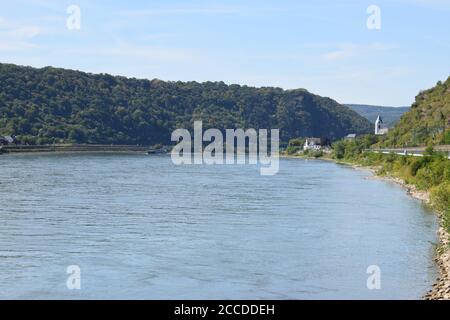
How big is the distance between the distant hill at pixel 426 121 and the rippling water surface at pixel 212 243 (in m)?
47.5

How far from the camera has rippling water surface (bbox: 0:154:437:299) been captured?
19359mm

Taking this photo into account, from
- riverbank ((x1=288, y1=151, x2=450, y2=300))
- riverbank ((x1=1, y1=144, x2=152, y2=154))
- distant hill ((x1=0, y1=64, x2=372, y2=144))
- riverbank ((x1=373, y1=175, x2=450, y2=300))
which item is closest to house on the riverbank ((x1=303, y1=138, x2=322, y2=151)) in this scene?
distant hill ((x1=0, y1=64, x2=372, y2=144))

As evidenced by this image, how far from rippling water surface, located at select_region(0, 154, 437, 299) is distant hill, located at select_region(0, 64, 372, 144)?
8855 centimetres

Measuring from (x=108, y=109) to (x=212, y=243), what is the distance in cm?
13827

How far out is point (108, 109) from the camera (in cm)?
16125

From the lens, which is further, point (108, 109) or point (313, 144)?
point (108, 109)

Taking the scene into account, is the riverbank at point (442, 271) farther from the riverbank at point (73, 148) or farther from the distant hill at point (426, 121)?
the riverbank at point (73, 148)

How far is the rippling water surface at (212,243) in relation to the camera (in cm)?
1936

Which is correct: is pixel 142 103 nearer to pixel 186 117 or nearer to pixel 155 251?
pixel 186 117
